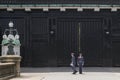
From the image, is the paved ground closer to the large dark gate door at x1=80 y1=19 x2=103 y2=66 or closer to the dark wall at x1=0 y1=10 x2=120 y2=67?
the dark wall at x1=0 y1=10 x2=120 y2=67

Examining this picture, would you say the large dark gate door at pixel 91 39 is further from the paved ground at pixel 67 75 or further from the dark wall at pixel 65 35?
the paved ground at pixel 67 75

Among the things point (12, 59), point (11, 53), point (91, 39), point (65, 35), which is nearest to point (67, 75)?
point (11, 53)

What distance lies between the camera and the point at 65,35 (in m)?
38.9

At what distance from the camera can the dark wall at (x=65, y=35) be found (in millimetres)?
38656

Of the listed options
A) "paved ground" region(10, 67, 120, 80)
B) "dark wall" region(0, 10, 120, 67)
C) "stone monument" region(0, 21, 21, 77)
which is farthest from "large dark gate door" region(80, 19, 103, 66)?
"stone monument" region(0, 21, 21, 77)

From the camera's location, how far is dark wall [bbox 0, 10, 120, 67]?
38656mm

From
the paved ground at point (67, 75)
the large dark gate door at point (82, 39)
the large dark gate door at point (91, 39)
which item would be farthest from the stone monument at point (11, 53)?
the large dark gate door at point (91, 39)

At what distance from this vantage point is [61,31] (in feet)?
127

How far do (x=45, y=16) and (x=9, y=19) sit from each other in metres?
3.23

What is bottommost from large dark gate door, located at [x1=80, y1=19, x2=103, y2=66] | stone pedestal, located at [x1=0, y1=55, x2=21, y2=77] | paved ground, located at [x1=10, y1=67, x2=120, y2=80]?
paved ground, located at [x1=10, y1=67, x2=120, y2=80]

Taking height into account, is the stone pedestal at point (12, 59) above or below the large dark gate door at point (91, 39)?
below

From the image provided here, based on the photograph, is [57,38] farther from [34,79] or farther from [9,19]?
[34,79]

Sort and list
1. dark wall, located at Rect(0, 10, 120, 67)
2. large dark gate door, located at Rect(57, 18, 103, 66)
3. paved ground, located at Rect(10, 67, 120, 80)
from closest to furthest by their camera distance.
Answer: paved ground, located at Rect(10, 67, 120, 80) < dark wall, located at Rect(0, 10, 120, 67) < large dark gate door, located at Rect(57, 18, 103, 66)
